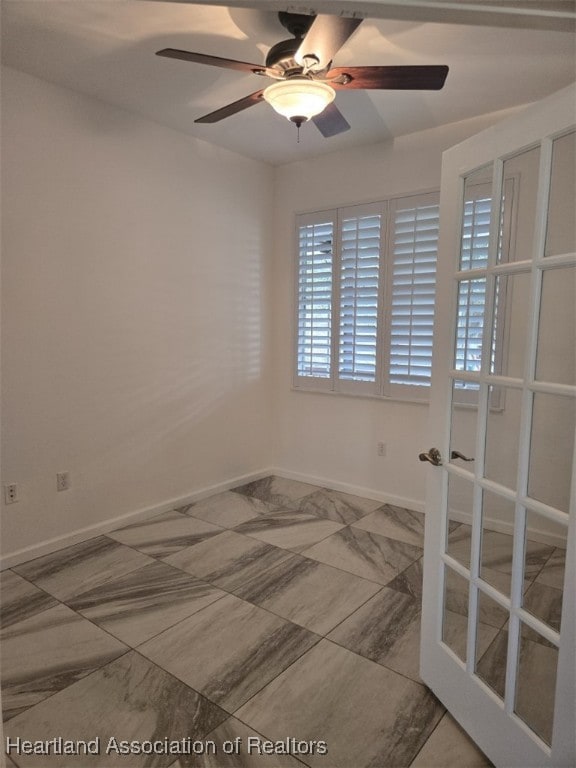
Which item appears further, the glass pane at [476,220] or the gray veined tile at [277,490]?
the gray veined tile at [277,490]

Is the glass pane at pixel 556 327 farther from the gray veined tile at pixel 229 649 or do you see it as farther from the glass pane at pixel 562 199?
the gray veined tile at pixel 229 649

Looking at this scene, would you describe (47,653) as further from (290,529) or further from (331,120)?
(331,120)

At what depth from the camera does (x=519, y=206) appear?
1.45 metres

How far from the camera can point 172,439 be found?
147 inches

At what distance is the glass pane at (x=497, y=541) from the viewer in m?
1.51

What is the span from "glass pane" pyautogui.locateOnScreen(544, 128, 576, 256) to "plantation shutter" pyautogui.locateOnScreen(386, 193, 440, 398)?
217 cm

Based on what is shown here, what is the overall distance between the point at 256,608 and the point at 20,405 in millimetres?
1763

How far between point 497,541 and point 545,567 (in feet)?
0.58

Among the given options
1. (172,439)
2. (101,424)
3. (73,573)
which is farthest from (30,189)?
(73,573)

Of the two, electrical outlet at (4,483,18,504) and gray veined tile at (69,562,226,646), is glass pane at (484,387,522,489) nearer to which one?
gray veined tile at (69,562,226,646)

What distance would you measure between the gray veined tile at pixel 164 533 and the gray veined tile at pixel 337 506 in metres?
0.79

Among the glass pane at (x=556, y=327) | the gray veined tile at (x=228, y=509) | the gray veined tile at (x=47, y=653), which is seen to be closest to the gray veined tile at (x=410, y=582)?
the gray veined tile at (x=228, y=509)

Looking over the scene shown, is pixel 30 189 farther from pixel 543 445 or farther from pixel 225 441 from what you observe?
pixel 543 445

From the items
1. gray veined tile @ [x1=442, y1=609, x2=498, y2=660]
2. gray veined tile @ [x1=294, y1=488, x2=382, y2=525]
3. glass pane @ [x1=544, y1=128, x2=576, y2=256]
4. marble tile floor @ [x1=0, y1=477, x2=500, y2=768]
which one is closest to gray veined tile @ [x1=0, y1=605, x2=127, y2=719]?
marble tile floor @ [x1=0, y1=477, x2=500, y2=768]
